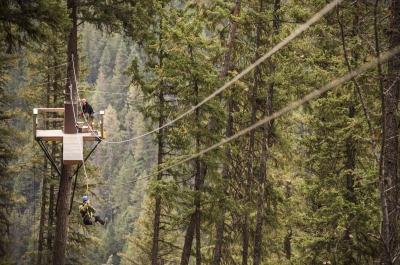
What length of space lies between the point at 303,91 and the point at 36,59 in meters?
12.5

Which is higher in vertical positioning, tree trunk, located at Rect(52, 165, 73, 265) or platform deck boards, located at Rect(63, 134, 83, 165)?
platform deck boards, located at Rect(63, 134, 83, 165)

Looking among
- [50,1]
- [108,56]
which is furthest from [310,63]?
[108,56]

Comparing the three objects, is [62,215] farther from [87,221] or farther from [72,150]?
[72,150]

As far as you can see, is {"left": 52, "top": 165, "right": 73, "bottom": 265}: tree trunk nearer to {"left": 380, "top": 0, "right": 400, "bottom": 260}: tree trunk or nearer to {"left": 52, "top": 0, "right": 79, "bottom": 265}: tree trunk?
{"left": 52, "top": 0, "right": 79, "bottom": 265}: tree trunk

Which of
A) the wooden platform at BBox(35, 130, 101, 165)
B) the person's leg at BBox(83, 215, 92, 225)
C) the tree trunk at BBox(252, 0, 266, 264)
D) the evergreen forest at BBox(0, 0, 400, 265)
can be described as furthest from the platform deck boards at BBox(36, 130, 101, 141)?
the tree trunk at BBox(252, 0, 266, 264)

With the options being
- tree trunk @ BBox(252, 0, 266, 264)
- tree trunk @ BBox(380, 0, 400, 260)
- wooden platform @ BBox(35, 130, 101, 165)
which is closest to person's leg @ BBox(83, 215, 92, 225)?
wooden platform @ BBox(35, 130, 101, 165)

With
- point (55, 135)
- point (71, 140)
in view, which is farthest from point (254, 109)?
point (55, 135)

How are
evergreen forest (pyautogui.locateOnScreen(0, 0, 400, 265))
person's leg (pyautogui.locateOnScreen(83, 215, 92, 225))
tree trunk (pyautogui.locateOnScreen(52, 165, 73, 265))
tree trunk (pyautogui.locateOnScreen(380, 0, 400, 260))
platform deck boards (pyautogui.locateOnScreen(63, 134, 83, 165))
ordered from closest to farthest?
tree trunk (pyautogui.locateOnScreen(380, 0, 400, 260)) < evergreen forest (pyautogui.locateOnScreen(0, 0, 400, 265)) < platform deck boards (pyautogui.locateOnScreen(63, 134, 83, 165)) < person's leg (pyautogui.locateOnScreen(83, 215, 92, 225)) < tree trunk (pyautogui.locateOnScreen(52, 165, 73, 265))

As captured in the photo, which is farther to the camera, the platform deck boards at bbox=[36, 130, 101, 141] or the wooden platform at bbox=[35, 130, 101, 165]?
the platform deck boards at bbox=[36, 130, 101, 141]

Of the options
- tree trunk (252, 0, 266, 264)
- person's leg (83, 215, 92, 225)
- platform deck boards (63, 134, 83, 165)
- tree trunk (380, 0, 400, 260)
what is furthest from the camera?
tree trunk (252, 0, 266, 264)

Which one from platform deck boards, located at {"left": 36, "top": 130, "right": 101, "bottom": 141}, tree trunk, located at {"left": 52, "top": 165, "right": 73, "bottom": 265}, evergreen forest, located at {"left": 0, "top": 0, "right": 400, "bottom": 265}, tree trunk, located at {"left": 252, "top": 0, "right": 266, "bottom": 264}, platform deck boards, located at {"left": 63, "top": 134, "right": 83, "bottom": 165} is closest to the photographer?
evergreen forest, located at {"left": 0, "top": 0, "right": 400, "bottom": 265}

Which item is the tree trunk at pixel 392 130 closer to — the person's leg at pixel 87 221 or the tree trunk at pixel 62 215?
the person's leg at pixel 87 221

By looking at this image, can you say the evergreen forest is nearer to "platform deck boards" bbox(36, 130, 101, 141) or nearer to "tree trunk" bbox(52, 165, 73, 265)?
"tree trunk" bbox(52, 165, 73, 265)

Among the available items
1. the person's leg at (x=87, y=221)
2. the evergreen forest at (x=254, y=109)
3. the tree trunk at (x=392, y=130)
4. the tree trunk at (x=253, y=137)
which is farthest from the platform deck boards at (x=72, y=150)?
the tree trunk at (x=392, y=130)
